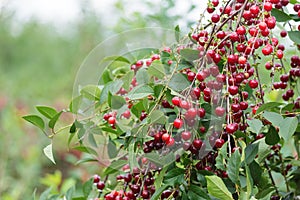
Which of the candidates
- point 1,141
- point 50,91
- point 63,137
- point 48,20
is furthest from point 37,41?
point 1,141

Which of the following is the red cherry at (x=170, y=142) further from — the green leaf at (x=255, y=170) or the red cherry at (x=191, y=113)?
the green leaf at (x=255, y=170)

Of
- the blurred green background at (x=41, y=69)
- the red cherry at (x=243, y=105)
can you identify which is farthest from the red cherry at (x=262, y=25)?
the blurred green background at (x=41, y=69)

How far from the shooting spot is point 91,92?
787 millimetres

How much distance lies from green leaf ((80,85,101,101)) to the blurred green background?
60 cm

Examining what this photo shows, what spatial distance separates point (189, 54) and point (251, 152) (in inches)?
6.3

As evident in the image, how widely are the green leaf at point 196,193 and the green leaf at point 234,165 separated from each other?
0.23ft

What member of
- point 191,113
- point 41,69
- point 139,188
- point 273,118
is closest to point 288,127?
point 273,118

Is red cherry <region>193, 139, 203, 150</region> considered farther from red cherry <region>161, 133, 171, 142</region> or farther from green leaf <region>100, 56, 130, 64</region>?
green leaf <region>100, 56, 130, 64</region>

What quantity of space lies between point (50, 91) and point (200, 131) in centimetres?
450

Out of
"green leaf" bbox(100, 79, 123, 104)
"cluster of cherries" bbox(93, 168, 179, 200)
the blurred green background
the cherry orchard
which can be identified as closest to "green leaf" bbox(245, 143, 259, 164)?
the cherry orchard

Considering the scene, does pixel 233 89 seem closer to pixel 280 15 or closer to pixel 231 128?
pixel 231 128

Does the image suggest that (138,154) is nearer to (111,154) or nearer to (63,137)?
(111,154)

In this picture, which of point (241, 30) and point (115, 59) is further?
point (115, 59)

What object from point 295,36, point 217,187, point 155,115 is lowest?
point 217,187
